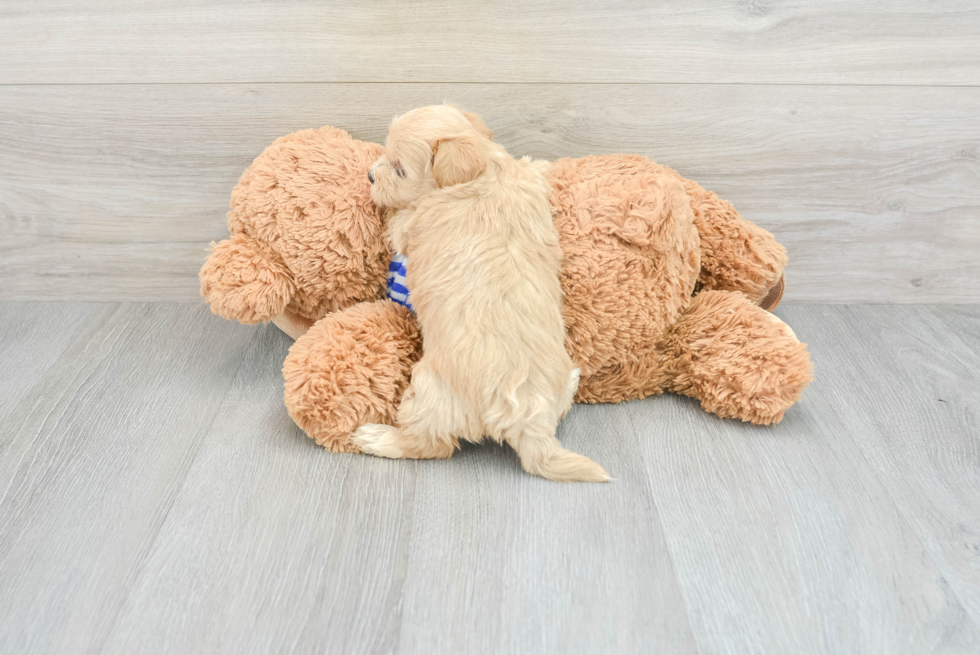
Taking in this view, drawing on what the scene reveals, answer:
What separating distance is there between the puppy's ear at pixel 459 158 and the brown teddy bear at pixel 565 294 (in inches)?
5.5

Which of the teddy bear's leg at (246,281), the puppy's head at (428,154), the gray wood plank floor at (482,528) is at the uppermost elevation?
the puppy's head at (428,154)

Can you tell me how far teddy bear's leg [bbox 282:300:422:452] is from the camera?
86 centimetres

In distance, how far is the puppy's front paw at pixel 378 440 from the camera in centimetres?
86

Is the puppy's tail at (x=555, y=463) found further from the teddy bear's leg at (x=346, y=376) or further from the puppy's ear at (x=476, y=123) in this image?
the puppy's ear at (x=476, y=123)

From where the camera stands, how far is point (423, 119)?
2.69 ft

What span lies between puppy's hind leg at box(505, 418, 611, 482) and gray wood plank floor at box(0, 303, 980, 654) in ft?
0.05

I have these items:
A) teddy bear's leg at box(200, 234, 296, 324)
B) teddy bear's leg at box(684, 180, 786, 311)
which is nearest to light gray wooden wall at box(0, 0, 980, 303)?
teddy bear's leg at box(684, 180, 786, 311)

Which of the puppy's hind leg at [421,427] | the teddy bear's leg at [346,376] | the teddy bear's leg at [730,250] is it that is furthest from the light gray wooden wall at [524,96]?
the puppy's hind leg at [421,427]

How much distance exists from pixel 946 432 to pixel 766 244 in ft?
1.13

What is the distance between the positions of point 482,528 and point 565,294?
1.02 ft

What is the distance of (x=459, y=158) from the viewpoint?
2.61 feet

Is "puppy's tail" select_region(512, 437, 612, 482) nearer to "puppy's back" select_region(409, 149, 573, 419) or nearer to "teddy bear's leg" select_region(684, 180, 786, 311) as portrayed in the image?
"puppy's back" select_region(409, 149, 573, 419)

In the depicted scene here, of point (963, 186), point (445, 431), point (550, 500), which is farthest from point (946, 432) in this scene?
point (445, 431)

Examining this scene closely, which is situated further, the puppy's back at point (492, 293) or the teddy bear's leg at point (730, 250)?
the teddy bear's leg at point (730, 250)
